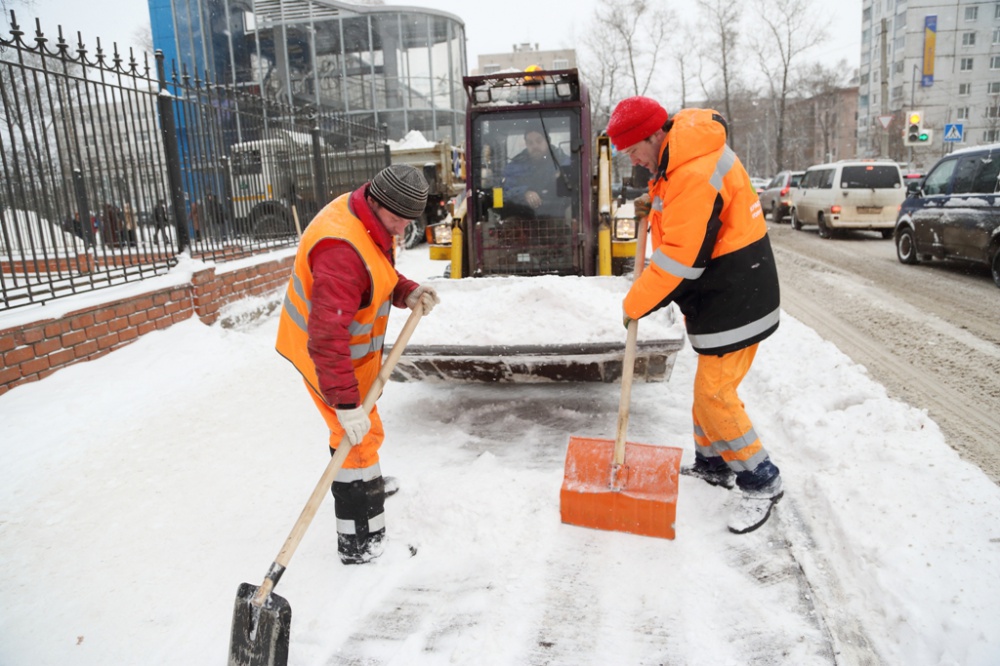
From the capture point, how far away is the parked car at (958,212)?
8109 mm

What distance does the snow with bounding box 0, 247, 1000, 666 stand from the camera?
2.35 m

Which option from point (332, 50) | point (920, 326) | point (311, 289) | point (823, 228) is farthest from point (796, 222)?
point (332, 50)

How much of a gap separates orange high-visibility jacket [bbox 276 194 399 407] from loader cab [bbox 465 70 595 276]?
3328 mm

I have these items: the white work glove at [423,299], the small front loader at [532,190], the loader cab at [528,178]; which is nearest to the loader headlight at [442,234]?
the small front loader at [532,190]

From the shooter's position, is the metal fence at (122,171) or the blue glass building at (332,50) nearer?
the metal fence at (122,171)

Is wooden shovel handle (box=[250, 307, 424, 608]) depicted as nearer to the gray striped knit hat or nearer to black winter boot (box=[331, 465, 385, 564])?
black winter boot (box=[331, 465, 385, 564])

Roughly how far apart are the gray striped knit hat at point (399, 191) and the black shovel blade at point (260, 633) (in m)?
1.53

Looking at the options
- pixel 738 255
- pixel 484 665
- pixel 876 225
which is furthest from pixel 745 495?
pixel 876 225

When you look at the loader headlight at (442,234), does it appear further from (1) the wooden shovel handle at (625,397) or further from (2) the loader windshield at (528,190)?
(1) the wooden shovel handle at (625,397)

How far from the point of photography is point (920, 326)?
21.4ft

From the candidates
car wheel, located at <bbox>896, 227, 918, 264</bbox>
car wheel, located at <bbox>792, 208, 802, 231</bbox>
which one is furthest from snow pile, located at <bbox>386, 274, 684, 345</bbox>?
car wheel, located at <bbox>792, 208, 802, 231</bbox>

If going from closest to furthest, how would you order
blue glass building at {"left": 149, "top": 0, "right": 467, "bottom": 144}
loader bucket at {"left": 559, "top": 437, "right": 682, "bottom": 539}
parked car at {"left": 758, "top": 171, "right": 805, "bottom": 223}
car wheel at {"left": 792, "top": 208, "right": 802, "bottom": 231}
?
loader bucket at {"left": 559, "top": 437, "right": 682, "bottom": 539}, car wheel at {"left": 792, "top": 208, "right": 802, "bottom": 231}, parked car at {"left": 758, "top": 171, "right": 805, "bottom": 223}, blue glass building at {"left": 149, "top": 0, "right": 467, "bottom": 144}

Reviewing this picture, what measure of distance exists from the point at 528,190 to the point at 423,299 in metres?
3.25

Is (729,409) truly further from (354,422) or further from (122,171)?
(122,171)
